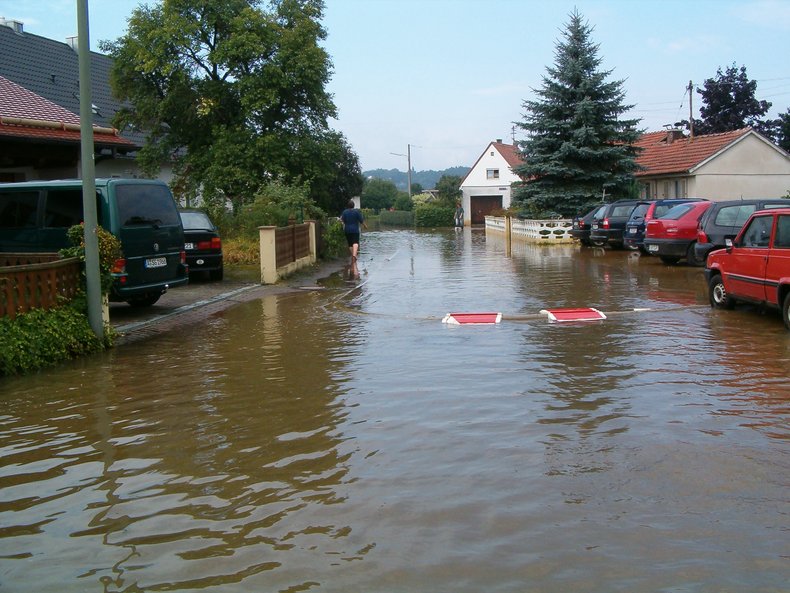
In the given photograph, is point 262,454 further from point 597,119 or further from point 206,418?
point 597,119

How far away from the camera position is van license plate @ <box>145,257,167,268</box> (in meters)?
12.5

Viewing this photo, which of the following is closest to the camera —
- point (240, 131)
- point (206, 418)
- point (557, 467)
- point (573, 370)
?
point (557, 467)

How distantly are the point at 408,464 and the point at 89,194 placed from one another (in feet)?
21.2

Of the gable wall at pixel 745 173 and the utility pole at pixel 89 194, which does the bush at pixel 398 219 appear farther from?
the utility pole at pixel 89 194

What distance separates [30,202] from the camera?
12492mm

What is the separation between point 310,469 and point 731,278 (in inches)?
346

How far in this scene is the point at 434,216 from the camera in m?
71.1

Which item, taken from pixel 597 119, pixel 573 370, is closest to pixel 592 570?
pixel 573 370

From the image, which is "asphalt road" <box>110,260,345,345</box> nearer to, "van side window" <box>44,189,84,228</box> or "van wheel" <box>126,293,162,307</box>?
"van wheel" <box>126,293,162,307</box>

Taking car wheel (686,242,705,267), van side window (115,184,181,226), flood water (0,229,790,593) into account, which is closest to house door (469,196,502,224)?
car wheel (686,242,705,267)

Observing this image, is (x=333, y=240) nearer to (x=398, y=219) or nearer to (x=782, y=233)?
(x=782, y=233)

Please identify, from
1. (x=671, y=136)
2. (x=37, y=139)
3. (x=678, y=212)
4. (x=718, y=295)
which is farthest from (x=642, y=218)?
(x=671, y=136)

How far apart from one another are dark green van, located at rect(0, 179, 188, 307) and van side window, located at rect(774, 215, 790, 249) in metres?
8.99

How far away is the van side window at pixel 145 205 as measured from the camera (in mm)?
12148
